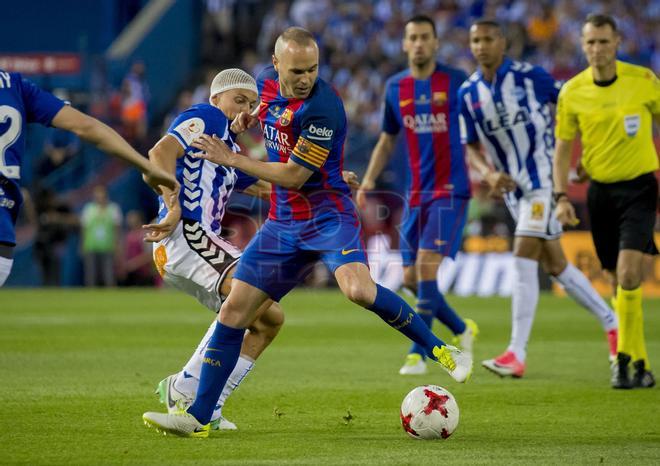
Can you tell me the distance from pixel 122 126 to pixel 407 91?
16604 millimetres

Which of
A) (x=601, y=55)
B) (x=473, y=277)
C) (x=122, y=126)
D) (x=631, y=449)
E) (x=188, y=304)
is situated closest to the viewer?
(x=631, y=449)

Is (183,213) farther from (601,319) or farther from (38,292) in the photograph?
(38,292)

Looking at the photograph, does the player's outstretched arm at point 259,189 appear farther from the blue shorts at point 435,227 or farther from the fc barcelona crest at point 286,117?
the blue shorts at point 435,227

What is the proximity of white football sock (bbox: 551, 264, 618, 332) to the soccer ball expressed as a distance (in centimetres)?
399

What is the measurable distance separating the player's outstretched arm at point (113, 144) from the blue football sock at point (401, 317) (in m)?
1.62

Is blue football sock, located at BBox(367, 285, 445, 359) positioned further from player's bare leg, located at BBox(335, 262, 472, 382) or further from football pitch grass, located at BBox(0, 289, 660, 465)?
football pitch grass, located at BBox(0, 289, 660, 465)

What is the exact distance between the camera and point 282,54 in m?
6.98

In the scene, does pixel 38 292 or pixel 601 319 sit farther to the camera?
pixel 38 292

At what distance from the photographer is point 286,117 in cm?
718

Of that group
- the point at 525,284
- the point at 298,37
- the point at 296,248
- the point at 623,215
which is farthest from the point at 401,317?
the point at 525,284

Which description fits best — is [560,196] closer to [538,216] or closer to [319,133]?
[538,216]

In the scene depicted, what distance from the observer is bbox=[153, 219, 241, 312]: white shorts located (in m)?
7.62

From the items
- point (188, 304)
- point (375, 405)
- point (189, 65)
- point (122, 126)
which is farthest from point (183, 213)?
point (189, 65)

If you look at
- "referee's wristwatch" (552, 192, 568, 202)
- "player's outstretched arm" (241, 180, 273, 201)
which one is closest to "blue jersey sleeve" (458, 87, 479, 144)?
"referee's wristwatch" (552, 192, 568, 202)
